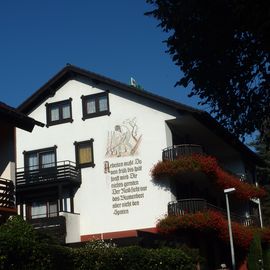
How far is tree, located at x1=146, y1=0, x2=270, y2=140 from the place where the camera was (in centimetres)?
1591

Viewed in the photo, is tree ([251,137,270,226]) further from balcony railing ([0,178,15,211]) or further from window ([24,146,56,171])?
balcony railing ([0,178,15,211])

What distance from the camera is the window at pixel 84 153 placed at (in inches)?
1518

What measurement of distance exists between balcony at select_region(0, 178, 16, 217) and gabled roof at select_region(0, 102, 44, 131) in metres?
2.03

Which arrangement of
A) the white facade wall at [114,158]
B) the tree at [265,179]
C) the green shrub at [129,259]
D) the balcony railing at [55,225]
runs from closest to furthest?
1. the green shrub at [129,259]
2. the balcony railing at [55,225]
3. the white facade wall at [114,158]
4. the tree at [265,179]

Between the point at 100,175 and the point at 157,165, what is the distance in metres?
3.84

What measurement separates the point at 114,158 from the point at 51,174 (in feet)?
12.6

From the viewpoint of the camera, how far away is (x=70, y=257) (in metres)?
17.0

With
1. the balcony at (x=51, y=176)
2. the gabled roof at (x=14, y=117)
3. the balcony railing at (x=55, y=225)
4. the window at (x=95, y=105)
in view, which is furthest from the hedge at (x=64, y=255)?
the window at (x=95, y=105)

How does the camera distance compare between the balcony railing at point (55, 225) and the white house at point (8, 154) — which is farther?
the balcony railing at point (55, 225)

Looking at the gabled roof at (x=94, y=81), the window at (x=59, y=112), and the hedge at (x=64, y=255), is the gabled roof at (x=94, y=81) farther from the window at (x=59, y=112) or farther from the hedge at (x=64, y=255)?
the hedge at (x=64, y=255)

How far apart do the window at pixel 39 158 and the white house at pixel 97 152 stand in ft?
0.20

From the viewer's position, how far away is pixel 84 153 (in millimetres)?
38906

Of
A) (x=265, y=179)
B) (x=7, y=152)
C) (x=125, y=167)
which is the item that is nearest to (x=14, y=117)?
(x=7, y=152)

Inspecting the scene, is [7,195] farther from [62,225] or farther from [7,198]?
[62,225]
